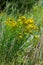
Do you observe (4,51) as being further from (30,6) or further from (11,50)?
(30,6)

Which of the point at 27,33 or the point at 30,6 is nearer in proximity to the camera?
the point at 27,33

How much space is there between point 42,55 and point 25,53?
27 centimetres

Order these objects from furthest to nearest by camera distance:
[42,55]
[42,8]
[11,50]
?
[42,8] → [11,50] → [42,55]

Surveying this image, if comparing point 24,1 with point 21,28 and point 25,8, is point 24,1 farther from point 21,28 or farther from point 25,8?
point 21,28

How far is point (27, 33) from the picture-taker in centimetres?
451

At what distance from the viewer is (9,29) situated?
461cm

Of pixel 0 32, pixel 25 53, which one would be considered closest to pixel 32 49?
pixel 25 53

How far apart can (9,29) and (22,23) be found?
0.77ft

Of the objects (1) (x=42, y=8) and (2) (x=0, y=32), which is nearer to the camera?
(2) (x=0, y=32)

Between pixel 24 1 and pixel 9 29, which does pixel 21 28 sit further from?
pixel 24 1

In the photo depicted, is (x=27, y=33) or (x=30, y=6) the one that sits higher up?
(x=27, y=33)

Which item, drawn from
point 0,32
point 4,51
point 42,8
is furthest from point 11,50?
point 42,8

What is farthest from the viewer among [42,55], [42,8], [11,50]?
[42,8]

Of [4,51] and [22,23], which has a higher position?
[22,23]
